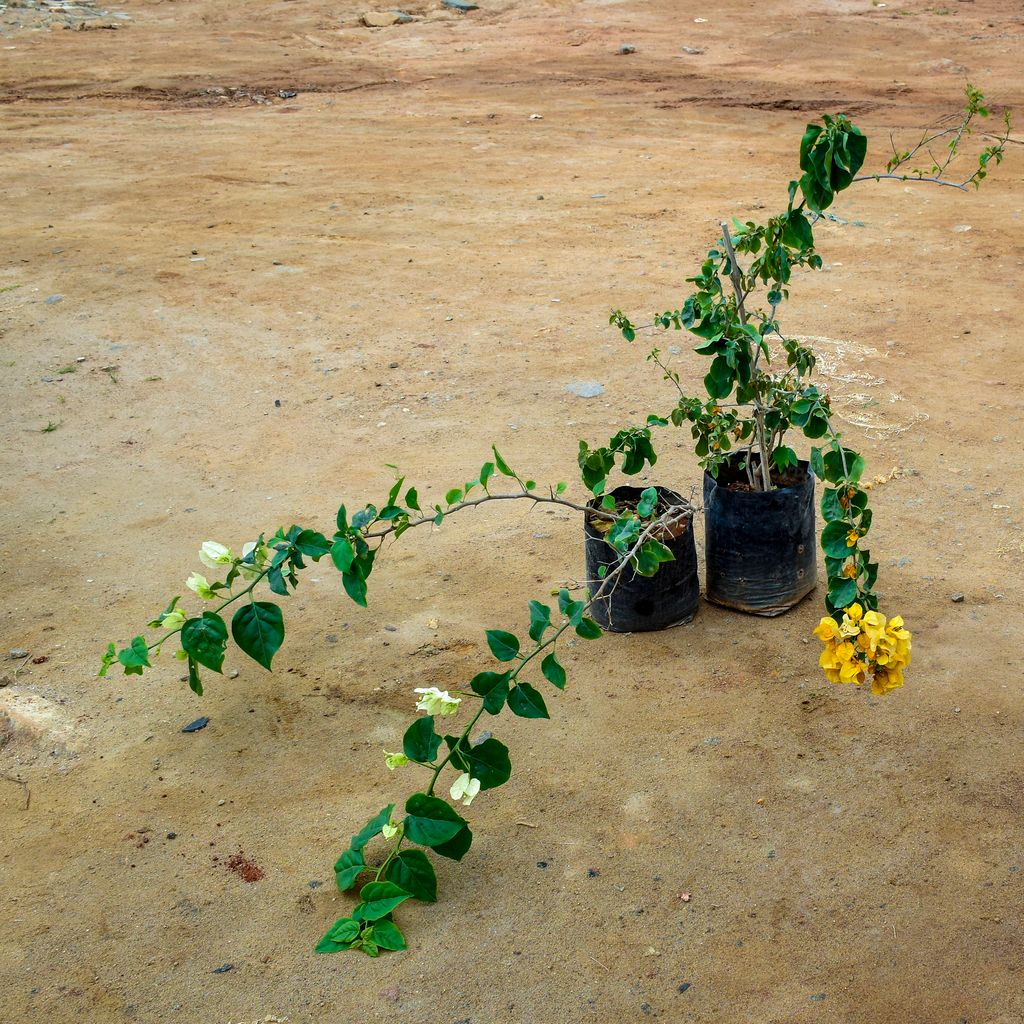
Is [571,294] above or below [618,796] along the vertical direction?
above

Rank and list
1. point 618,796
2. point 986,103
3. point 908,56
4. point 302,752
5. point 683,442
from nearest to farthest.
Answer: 1. point 618,796
2. point 302,752
3. point 683,442
4. point 986,103
5. point 908,56

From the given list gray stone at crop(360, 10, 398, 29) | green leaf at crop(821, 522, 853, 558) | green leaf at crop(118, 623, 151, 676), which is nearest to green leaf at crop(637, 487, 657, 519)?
green leaf at crop(821, 522, 853, 558)

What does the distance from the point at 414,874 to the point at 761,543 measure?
1320 millimetres

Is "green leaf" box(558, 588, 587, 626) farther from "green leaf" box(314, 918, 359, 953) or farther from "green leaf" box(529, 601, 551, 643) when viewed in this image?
"green leaf" box(314, 918, 359, 953)

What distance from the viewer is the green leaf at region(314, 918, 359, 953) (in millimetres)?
2113

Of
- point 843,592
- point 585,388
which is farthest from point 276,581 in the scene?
point 585,388

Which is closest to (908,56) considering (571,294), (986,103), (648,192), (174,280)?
(986,103)

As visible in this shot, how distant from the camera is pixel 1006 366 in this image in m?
4.51

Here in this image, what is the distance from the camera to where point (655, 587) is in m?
2.94

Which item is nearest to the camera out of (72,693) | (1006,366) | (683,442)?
(72,693)

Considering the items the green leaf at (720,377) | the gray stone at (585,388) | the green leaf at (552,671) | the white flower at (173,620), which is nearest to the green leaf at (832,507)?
the green leaf at (720,377)

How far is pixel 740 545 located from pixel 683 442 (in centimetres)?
115

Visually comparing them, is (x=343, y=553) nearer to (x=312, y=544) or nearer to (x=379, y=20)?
(x=312, y=544)

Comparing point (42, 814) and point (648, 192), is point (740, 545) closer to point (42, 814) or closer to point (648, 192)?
point (42, 814)
